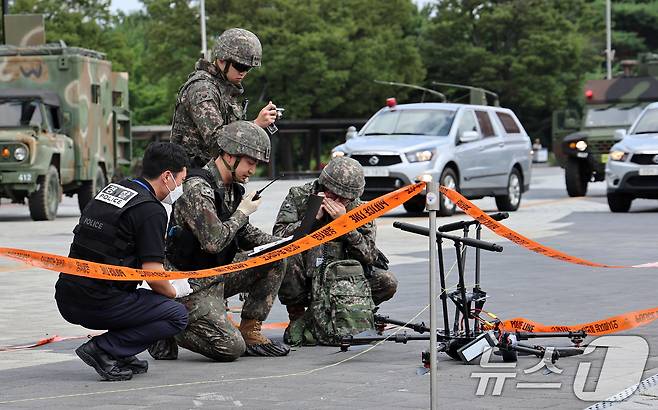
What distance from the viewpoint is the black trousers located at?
27.5 feet

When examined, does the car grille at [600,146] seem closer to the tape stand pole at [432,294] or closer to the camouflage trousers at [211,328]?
the camouflage trousers at [211,328]

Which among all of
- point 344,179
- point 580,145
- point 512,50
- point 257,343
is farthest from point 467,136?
point 512,50

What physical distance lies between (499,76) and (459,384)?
230 feet

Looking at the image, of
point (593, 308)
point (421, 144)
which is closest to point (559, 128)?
point (421, 144)

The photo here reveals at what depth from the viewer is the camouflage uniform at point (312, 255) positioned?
9.70 meters

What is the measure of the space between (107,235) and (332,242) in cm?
191

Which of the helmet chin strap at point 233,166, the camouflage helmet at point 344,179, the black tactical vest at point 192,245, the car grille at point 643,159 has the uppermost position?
the helmet chin strap at point 233,166

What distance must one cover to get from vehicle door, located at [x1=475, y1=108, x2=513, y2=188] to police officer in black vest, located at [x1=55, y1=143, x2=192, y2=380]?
16.2m

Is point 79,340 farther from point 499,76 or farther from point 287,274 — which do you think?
point 499,76

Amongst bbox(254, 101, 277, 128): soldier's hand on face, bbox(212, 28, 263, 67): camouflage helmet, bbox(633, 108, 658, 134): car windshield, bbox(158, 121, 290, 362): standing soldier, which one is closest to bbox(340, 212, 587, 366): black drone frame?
bbox(158, 121, 290, 362): standing soldier

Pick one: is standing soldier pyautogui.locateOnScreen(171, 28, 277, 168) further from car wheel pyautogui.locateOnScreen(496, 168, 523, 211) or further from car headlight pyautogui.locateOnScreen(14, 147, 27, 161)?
car wheel pyautogui.locateOnScreen(496, 168, 523, 211)

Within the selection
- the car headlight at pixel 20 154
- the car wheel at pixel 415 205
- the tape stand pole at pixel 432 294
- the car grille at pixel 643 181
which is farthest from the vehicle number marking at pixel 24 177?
the tape stand pole at pixel 432 294

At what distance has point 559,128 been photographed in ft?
101

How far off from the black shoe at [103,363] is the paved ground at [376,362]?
10 cm
